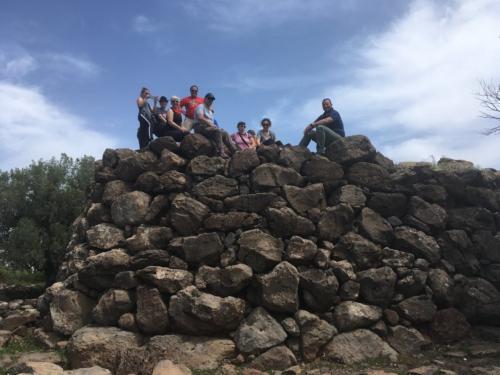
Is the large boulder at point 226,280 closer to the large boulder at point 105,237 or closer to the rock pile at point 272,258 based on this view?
the rock pile at point 272,258

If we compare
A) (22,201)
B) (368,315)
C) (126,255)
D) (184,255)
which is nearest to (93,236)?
(126,255)

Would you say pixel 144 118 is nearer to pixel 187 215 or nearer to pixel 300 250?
pixel 187 215

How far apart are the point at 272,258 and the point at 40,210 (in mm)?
18436

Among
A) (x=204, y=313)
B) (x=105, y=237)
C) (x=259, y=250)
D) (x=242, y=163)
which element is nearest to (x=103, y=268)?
(x=105, y=237)

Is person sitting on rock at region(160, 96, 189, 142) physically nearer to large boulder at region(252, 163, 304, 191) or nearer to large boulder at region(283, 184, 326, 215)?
large boulder at region(252, 163, 304, 191)

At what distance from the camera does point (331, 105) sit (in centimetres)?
1106

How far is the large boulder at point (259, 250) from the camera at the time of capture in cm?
911

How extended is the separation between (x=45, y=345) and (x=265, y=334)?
420cm

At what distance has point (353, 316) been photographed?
870 cm

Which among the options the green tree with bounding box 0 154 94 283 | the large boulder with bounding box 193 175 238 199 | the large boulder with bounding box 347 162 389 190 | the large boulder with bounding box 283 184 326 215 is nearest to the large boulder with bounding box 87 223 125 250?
the large boulder with bounding box 193 175 238 199

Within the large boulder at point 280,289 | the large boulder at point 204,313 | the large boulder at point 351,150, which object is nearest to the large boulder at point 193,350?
the large boulder at point 204,313

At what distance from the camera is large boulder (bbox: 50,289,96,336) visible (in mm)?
9141

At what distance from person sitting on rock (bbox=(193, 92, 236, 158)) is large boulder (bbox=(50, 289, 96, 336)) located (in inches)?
164

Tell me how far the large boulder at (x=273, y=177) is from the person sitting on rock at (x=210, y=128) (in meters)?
1.04
